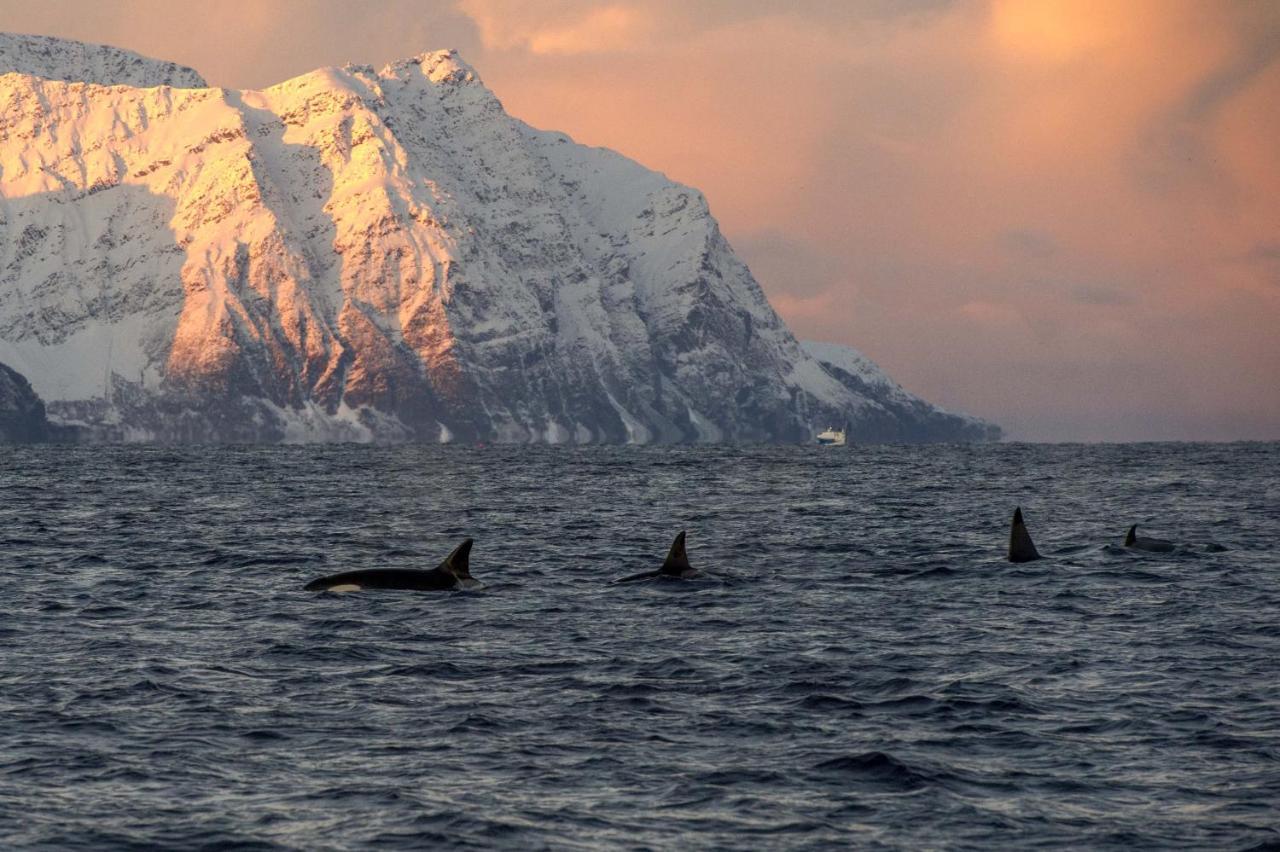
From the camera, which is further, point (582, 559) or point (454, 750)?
point (582, 559)

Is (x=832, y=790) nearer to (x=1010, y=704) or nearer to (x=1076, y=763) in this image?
(x=1076, y=763)

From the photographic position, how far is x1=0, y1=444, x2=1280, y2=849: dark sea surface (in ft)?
61.6

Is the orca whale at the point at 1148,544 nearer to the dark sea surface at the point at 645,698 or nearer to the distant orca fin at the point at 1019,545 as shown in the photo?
the dark sea surface at the point at 645,698

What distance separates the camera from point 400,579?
3941 centimetres

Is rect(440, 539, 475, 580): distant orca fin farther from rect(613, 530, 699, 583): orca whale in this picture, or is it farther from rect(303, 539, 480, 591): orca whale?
rect(613, 530, 699, 583): orca whale

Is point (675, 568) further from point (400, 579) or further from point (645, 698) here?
point (645, 698)

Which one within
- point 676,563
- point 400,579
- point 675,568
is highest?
point 676,563

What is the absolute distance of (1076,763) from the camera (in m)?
21.4

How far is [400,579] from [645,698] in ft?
49.8

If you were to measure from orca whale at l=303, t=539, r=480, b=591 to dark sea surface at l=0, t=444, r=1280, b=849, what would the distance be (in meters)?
0.76

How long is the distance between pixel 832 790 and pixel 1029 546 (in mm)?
29149

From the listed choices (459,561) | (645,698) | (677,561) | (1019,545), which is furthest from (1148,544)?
(645,698)

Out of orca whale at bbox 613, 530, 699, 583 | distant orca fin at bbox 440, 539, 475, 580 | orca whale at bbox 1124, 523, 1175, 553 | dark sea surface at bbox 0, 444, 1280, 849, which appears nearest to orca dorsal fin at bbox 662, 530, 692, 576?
orca whale at bbox 613, 530, 699, 583

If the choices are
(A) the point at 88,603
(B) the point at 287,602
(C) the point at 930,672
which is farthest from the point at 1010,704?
(A) the point at 88,603
